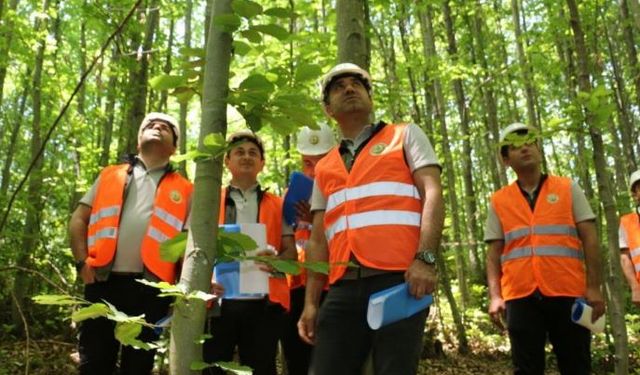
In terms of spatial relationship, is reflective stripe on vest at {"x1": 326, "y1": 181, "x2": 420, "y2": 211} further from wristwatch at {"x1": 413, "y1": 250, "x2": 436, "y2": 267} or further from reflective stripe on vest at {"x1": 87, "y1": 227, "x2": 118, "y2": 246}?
reflective stripe on vest at {"x1": 87, "y1": 227, "x2": 118, "y2": 246}

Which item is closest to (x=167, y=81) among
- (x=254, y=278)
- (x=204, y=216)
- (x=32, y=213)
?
(x=204, y=216)

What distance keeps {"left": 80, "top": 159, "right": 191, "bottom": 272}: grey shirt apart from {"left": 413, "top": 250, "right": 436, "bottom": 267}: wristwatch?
Answer: 174 cm

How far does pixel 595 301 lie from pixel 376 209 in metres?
2.03

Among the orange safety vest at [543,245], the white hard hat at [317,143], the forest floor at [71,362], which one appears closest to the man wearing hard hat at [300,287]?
the white hard hat at [317,143]

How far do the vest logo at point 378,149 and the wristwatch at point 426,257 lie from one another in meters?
0.58

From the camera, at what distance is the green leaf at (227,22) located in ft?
3.95

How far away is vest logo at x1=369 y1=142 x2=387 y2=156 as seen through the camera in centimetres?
280

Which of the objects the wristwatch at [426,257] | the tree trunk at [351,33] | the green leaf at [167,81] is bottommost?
the wristwatch at [426,257]

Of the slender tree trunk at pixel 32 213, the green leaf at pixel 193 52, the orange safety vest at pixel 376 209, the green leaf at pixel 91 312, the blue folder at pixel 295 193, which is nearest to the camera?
the green leaf at pixel 91 312

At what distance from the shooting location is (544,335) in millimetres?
3820

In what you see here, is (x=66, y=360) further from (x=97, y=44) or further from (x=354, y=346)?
(x=97, y=44)

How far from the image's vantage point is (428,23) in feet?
33.9

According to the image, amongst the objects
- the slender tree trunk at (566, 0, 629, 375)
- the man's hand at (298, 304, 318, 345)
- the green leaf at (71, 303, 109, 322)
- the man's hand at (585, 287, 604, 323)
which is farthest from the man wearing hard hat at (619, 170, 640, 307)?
the green leaf at (71, 303, 109, 322)

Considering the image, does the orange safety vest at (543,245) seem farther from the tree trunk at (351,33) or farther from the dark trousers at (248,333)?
the dark trousers at (248,333)
